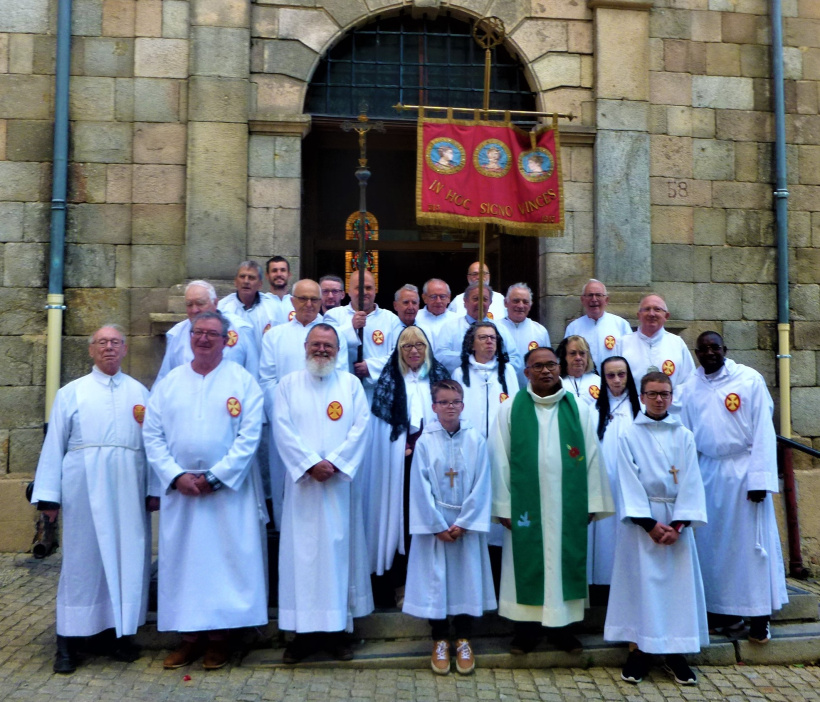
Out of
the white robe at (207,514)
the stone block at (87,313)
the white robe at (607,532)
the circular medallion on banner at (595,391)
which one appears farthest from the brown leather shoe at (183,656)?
the stone block at (87,313)

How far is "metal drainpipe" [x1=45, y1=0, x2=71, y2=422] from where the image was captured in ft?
25.9

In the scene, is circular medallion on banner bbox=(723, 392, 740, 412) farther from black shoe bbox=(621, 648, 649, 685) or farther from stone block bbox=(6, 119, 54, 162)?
stone block bbox=(6, 119, 54, 162)

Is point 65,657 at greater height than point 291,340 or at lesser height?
lesser

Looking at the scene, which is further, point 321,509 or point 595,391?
point 595,391

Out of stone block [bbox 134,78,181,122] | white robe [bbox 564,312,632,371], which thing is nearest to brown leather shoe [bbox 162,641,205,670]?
white robe [bbox 564,312,632,371]

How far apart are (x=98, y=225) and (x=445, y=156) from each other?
347cm

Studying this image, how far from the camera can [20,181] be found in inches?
318

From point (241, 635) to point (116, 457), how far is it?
1306 mm

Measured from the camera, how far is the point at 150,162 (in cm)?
820

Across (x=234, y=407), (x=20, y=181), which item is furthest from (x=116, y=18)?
(x=234, y=407)

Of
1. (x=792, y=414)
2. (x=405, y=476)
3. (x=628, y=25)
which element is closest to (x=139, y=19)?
(x=628, y=25)

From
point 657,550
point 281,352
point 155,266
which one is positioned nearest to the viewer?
point 657,550

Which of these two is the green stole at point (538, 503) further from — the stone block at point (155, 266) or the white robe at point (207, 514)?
the stone block at point (155, 266)

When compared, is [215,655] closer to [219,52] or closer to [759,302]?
[219,52]
